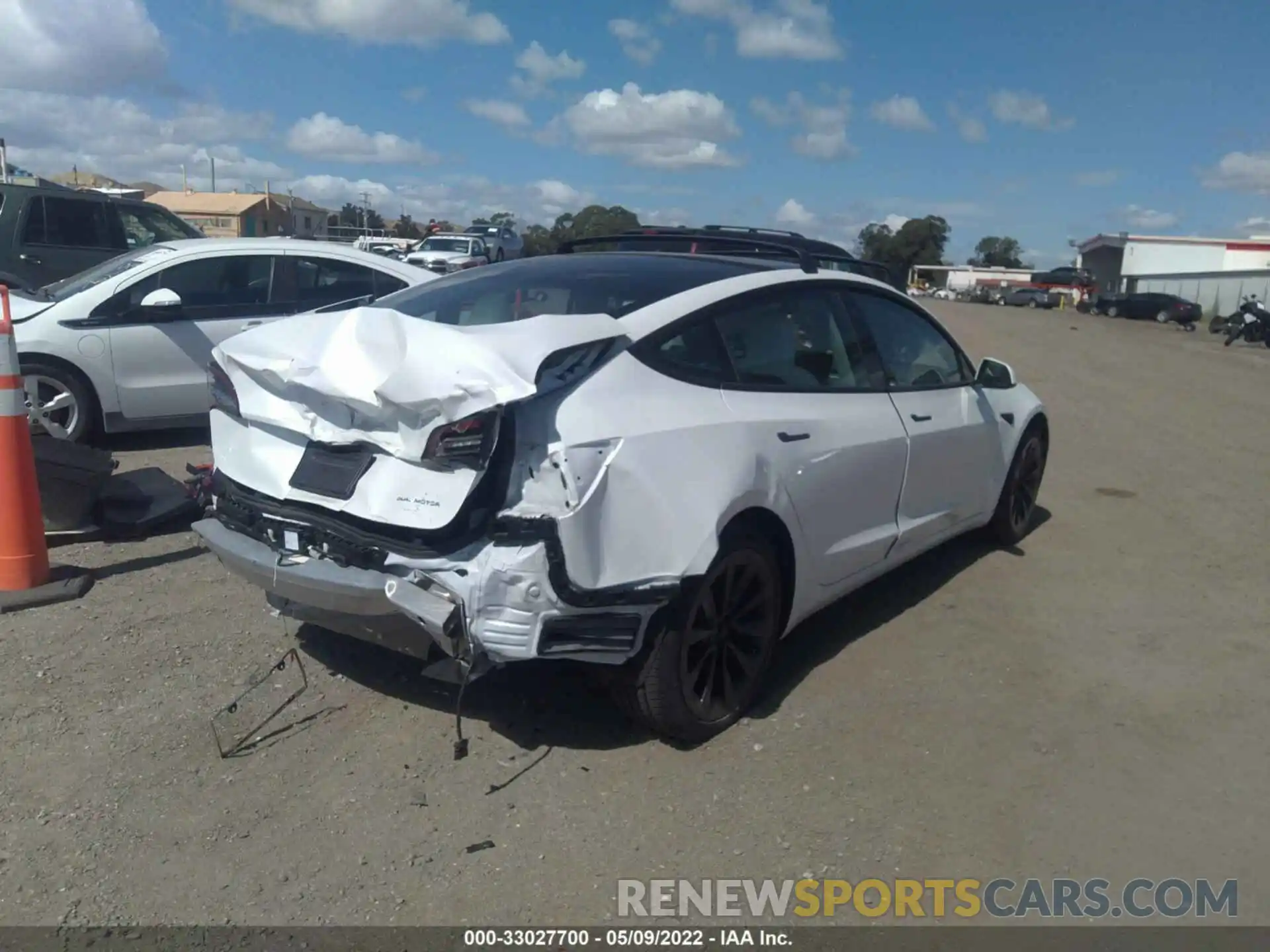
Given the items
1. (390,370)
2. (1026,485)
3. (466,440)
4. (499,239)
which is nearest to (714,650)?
(466,440)

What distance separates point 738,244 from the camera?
537cm

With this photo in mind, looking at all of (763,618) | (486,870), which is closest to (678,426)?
Answer: (763,618)

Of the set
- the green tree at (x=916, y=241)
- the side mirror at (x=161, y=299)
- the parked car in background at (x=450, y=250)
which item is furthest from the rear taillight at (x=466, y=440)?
the green tree at (x=916, y=241)

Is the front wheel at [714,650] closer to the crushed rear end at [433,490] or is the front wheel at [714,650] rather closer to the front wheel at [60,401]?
the crushed rear end at [433,490]

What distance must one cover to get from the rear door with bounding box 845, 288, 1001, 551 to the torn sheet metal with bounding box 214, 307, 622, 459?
70.9 inches

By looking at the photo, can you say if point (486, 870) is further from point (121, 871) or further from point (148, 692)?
point (148, 692)

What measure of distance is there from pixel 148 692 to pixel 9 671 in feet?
2.00

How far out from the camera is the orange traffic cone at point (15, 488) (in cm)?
486

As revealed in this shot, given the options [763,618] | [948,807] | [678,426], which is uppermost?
[678,426]

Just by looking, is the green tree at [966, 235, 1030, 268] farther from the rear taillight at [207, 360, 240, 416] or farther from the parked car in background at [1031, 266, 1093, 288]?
the rear taillight at [207, 360, 240, 416]

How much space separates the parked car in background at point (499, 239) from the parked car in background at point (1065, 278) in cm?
4843

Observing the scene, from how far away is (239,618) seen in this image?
191 inches

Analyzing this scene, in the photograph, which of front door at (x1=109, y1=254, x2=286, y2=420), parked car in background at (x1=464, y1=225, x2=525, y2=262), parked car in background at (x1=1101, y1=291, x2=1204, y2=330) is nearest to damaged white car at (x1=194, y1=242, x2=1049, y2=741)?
front door at (x1=109, y1=254, x2=286, y2=420)

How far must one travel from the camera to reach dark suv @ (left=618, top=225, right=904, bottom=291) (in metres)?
5.43
